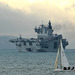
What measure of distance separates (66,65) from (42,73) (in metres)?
6.10

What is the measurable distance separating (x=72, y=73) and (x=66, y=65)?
3.68 m

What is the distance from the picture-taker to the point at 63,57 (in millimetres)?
74188

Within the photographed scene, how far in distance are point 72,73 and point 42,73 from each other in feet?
22.4

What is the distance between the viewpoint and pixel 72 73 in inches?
2776

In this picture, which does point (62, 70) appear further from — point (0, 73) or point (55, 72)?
point (0, 73)

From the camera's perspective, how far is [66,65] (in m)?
73.7

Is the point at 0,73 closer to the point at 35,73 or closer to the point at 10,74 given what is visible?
the point at 10,74

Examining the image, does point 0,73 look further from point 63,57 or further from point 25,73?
point 63,57

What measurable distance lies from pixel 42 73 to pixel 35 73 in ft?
5.24

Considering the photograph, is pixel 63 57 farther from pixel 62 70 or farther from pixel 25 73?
pixel 25 73

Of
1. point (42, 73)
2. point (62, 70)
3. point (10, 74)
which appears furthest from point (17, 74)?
point (62, 70)

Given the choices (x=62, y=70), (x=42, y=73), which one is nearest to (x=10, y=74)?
(x=42, y=73)

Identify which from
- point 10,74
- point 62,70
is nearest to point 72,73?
point 62,70

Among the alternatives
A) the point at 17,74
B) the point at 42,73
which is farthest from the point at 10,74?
the point at 42,73
